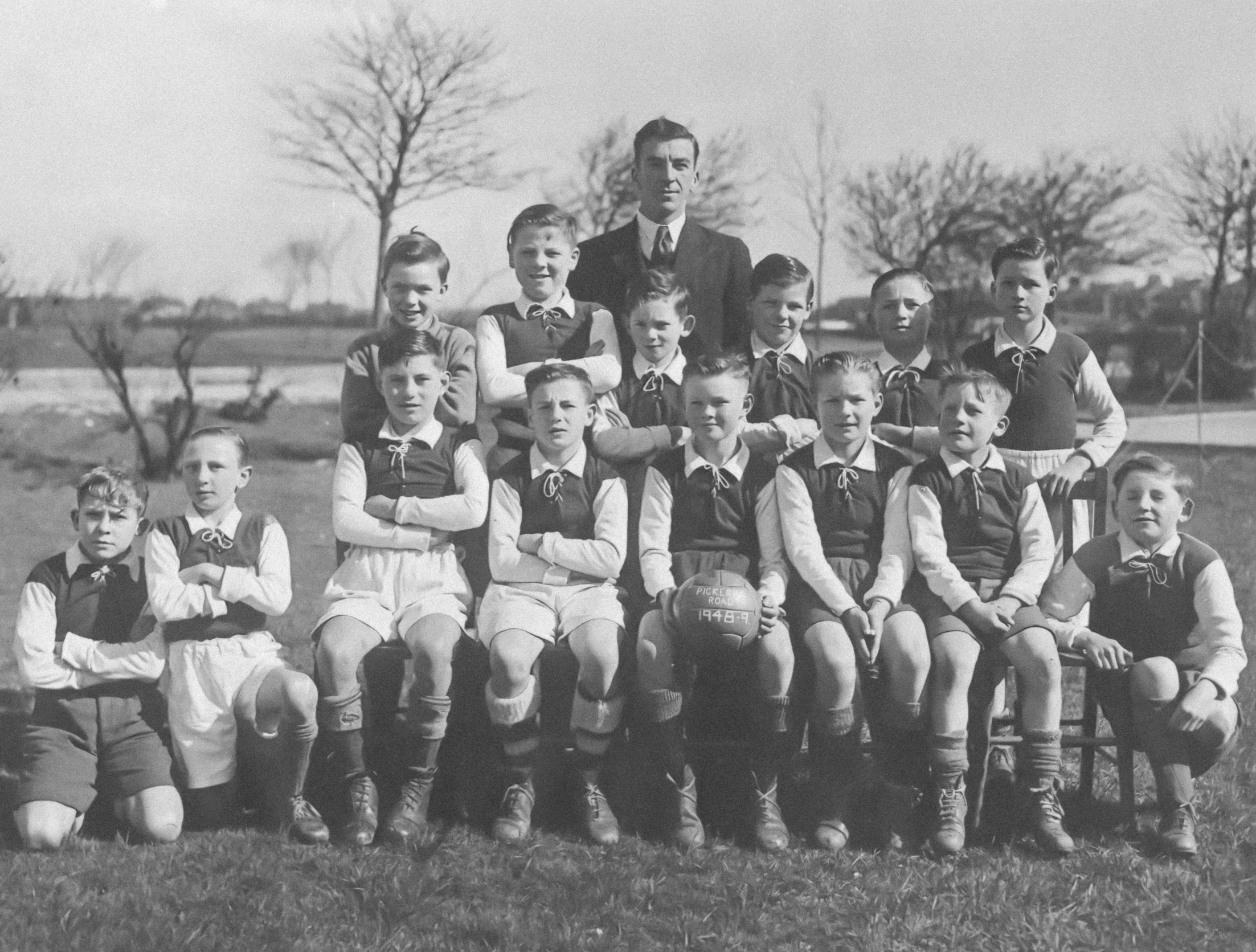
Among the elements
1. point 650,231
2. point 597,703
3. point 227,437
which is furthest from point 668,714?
point 650,231

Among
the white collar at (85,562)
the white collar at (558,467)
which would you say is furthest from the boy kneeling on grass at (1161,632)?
the white collar at (85,562)

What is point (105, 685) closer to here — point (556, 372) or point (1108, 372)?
point (556, 372)

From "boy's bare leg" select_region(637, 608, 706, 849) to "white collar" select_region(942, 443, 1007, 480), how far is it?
1.12 m

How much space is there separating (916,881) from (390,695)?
5.95ft

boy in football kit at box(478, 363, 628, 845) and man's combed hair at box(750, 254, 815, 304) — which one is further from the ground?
man's combed hair at box(750, 254, 815, 304)

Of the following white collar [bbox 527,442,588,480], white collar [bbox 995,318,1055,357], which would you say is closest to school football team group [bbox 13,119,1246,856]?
white collar [bbox 527,442,588,480]

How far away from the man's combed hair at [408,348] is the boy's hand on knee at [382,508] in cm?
49

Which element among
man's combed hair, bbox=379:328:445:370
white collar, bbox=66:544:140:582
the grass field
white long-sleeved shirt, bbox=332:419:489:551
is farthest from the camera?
man's combed hair, bbox=379:328:445:370

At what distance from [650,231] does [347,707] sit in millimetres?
2336

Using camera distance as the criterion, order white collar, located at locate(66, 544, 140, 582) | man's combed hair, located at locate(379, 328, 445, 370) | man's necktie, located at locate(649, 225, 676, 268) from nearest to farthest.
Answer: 1. white collar, located at locate(66, 544, 140, 582)
2. man's combed hair, located at locate(379, 328, 445, 370)
3. man's necktie, located at locate(649, 225, 676, 268)

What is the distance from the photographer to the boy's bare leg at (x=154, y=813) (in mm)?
3764

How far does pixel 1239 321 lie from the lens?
17094mm

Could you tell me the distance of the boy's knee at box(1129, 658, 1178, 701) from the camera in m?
3.83

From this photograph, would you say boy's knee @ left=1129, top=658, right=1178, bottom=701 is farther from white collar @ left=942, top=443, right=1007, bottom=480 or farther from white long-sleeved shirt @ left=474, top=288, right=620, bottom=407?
white long-sleeved shirt @ left=474, top=288, right=620, bottom=407
